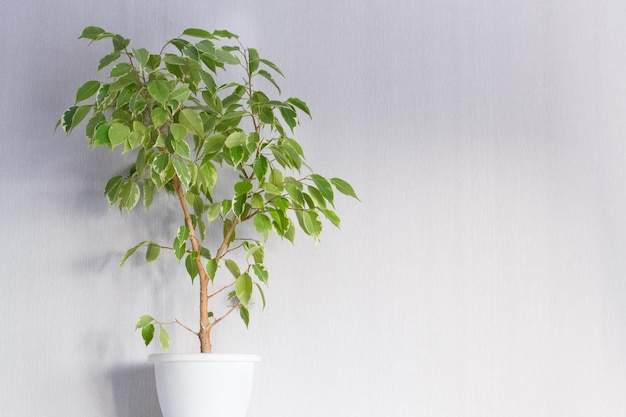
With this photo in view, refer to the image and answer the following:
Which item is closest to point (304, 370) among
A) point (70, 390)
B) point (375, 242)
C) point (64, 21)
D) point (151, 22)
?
point (375, 242)

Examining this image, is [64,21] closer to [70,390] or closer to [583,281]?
[70,390]

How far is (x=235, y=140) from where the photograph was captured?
143 cm

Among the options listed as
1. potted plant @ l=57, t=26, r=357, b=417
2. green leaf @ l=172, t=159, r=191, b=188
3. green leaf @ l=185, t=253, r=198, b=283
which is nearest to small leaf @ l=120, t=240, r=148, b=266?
potted plant @ l=57, t=26, r=357, b=417

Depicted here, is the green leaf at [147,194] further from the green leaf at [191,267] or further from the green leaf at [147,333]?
the green leaf at [147,333]

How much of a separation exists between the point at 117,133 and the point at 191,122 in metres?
0.15

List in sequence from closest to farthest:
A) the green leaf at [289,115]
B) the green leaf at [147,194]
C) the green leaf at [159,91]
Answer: the green leaf at [159,91] → the green leaf at [289,115] → the green leaf at [147,194]

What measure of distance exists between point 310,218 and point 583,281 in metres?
0.73

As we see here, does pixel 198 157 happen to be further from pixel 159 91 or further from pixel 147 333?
pixel 147 333

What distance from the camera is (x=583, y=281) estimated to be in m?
1.74

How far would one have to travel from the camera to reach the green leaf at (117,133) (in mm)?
1362

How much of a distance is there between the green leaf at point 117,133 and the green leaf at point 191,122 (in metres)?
0.11

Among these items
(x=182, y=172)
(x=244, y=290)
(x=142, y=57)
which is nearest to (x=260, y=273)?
(x=244, y=290)

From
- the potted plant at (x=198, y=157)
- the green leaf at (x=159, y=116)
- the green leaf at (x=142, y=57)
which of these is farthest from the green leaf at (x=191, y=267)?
the green leaf at (x=142, y=57)

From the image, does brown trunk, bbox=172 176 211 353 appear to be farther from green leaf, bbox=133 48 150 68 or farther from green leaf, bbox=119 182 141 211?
green leaf, bbox=133 48 150 68
